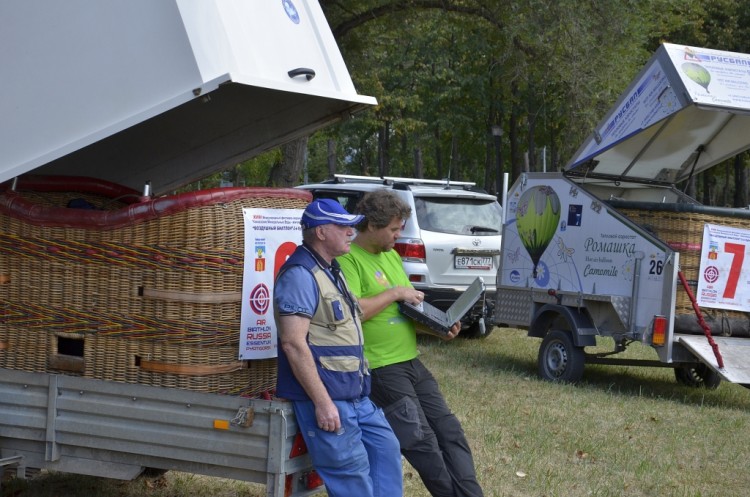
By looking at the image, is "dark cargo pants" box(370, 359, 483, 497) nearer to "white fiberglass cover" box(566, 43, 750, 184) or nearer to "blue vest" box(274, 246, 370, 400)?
"blue vest" box(274, 246, 370, 400)

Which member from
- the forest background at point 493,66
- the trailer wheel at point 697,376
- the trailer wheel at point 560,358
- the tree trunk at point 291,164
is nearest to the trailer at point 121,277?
the trailer wheel at point 560,358

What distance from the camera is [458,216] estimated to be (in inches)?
493

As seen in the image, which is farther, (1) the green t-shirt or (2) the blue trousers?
(1) the green t-shirt

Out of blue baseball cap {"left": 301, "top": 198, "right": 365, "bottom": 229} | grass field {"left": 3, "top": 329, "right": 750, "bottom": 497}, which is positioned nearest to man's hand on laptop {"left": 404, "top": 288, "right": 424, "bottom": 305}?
blue baseball cap {"left": 301, "top": 198, "right": 365, "bottom": 229}

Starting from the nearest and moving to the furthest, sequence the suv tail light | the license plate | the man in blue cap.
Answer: the man in blue cap
the suv tail light
the license plate

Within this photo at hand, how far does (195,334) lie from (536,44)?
44.8 ft

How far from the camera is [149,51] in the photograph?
4.45m

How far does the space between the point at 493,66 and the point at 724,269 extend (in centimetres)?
1478

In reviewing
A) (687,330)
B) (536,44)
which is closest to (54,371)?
(687,330)

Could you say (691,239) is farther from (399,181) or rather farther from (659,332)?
(399,181)

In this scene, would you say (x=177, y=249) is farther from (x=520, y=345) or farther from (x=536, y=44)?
(x=536, y=44)

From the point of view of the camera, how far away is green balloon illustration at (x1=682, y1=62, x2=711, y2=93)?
8594mm

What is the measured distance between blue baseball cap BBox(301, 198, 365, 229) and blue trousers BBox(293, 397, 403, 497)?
80 centimetres

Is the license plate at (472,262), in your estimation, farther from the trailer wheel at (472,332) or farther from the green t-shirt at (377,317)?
the green t-shirt at (377,317)
